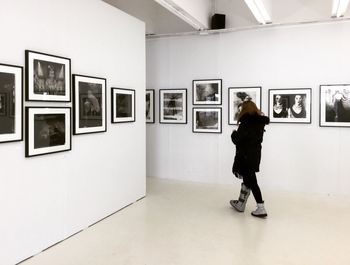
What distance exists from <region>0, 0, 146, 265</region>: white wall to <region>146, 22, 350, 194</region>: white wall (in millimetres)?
1576

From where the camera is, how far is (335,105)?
6129 millimetres

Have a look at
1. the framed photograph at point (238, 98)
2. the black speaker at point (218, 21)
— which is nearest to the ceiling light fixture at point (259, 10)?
the black speaker at point (218, 21)

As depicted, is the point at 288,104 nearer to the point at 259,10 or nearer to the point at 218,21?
the point at 259,10

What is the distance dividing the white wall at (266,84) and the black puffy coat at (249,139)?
5.97 ft

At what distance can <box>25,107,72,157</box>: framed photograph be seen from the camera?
3551mm

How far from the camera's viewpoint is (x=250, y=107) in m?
4.89

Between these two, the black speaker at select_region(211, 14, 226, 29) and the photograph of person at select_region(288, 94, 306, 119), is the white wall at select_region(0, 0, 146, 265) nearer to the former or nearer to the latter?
the black speaker at select_region(211, 14, 226, 29)

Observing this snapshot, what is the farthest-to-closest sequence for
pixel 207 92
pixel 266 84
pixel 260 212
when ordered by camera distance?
pixel 207 92, pixel 266 84, pixel 260 212

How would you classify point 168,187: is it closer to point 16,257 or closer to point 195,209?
point 195,209

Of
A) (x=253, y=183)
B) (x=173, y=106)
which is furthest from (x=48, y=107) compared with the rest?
(x=173, y=106)

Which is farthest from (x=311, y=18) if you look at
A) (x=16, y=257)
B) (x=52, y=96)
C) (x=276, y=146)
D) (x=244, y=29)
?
(x=16, y=257)

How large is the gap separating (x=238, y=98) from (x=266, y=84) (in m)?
0.58

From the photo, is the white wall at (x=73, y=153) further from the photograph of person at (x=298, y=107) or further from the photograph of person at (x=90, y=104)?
the photograph of person at (x=298, y=107)

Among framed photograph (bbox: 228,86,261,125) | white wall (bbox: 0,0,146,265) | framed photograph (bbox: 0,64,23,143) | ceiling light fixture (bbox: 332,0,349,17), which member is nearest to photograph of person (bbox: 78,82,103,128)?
white wall (bbox: 0,0,146,265)
